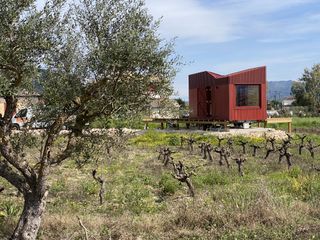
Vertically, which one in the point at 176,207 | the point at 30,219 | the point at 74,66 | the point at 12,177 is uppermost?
the point at 74,66

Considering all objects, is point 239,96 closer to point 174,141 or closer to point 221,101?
point 221,101

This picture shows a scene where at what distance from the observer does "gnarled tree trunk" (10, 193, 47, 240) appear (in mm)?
8078

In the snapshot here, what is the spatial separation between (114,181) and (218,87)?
22936 millimetres

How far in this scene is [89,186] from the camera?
45.9 feet

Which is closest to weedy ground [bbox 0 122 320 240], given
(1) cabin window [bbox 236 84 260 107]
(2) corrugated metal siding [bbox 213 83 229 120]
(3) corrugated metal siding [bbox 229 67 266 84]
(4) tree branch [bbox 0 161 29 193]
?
(4) tree branch [bbox 0 161 29 193]

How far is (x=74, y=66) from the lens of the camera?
756 centimetres

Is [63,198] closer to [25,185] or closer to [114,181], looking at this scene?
[114,181]

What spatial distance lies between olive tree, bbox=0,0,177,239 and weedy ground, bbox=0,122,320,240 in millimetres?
1232

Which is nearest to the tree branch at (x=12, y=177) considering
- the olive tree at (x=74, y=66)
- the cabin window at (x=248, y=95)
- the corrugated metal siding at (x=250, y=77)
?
the olive tree at (x=74, y=66)

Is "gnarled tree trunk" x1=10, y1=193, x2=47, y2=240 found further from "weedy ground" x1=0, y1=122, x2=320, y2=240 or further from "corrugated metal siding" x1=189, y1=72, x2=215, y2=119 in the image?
"corrugated metal siding" x1=189, y1=72, x2=215, y2=119

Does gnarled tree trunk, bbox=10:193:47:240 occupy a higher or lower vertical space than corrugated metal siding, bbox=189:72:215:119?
lower

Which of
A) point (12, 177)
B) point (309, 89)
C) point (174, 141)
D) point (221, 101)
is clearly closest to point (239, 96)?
point (221, 101)

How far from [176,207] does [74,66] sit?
456 cm

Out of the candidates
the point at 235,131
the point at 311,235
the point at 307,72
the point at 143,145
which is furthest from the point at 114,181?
the point at 307,72
